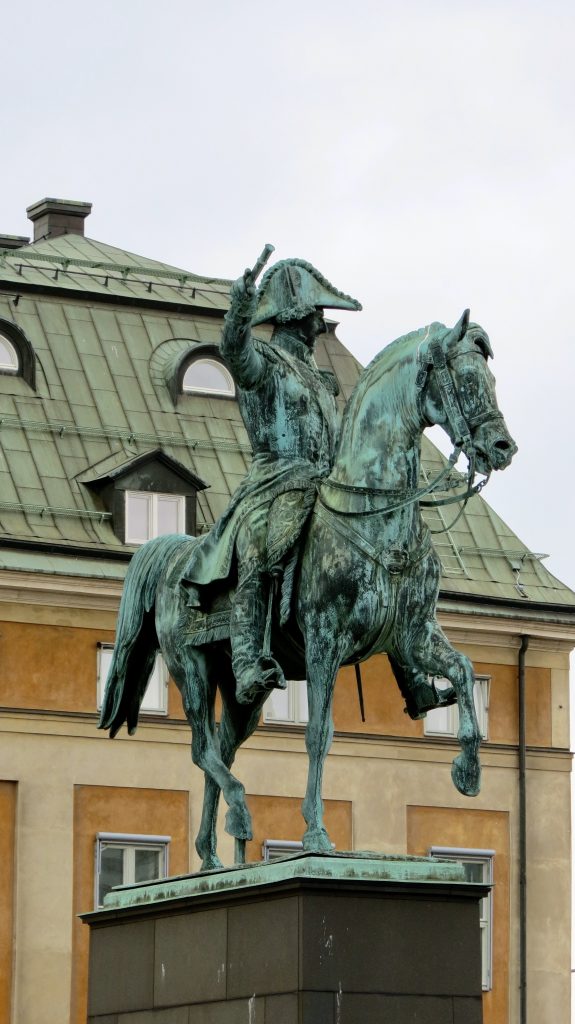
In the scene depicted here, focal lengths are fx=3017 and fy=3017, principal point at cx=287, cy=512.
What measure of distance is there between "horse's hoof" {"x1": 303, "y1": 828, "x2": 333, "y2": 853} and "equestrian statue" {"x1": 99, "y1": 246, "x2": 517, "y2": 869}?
1 cm

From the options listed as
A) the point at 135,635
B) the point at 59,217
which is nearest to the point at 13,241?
the point at 59,217

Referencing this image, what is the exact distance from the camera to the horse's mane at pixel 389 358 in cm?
1927

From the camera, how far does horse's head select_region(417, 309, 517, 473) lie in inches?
744

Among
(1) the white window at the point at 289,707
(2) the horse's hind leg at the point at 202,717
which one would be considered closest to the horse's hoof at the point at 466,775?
(2) the horse's hind leg at the point at 202,717

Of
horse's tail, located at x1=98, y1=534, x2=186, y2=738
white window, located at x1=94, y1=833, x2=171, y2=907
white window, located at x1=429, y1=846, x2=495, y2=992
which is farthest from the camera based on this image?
white window, located at x1=429, y1=846, x2=495, y2=992

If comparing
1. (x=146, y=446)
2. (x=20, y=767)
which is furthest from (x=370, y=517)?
(x=146, y=446)

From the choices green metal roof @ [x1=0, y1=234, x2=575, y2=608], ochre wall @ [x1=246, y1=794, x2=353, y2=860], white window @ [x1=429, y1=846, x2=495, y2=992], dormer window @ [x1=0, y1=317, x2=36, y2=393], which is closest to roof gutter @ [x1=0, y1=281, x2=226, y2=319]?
green metal roof @ [x1=0, y1=234, x2=575, y2=608]

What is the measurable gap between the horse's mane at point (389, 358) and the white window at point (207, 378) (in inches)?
1058

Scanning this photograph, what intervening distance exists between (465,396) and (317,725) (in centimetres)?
233

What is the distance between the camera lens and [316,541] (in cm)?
1942

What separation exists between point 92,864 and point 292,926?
927 inches

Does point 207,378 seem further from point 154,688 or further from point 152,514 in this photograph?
point 154,688

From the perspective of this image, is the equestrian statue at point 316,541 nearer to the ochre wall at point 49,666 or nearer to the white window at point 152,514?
the ochre wall at point 49,666

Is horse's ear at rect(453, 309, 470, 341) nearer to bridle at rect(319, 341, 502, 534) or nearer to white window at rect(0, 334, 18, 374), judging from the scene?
bridle at rect(319, 341, 502, 534)
